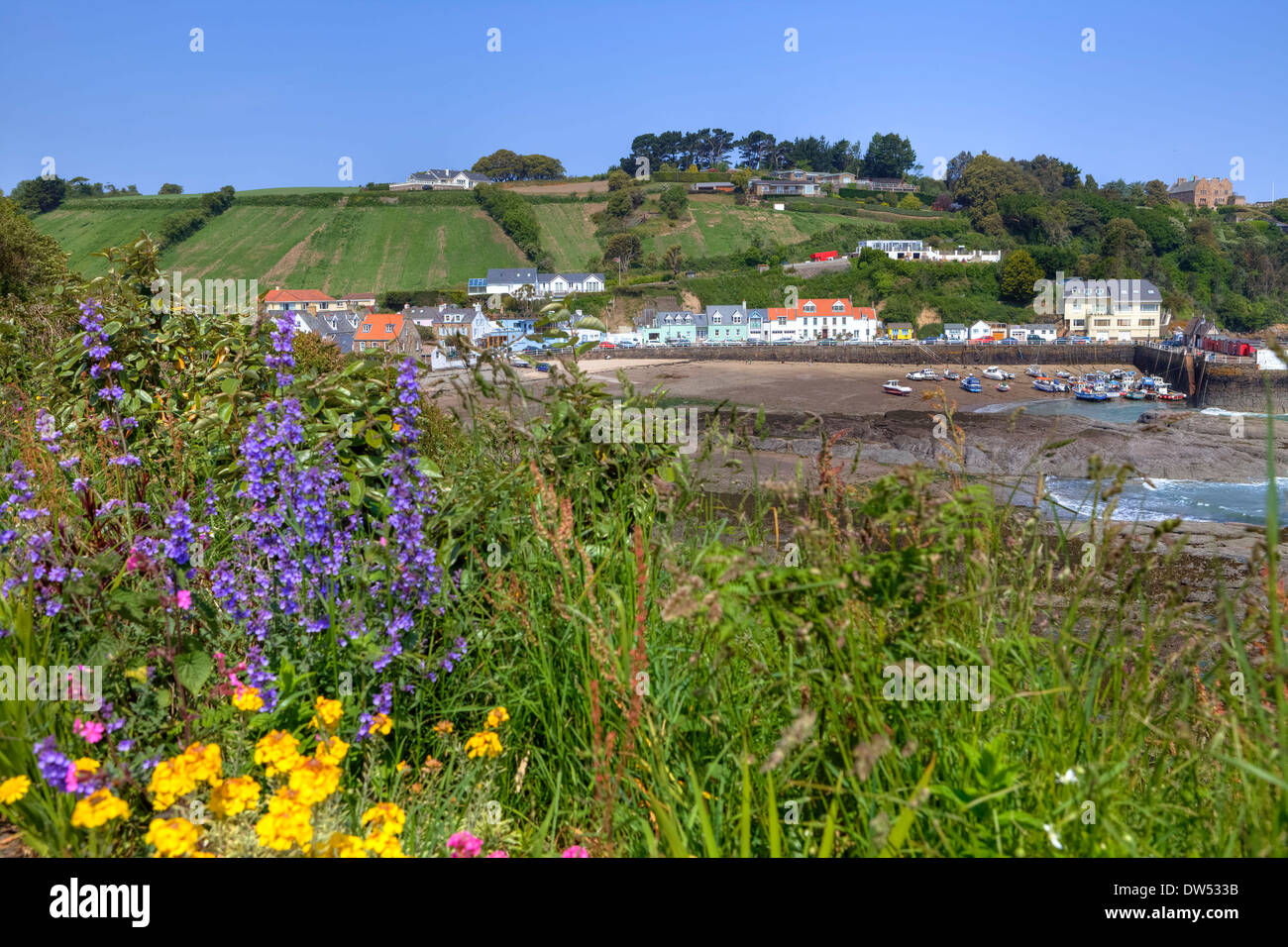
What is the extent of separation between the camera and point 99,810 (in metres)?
1.58

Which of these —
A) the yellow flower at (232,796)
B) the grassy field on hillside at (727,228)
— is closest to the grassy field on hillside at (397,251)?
the grassy field on hillside at (727,228)

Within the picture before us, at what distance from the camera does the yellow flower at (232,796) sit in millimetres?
1679

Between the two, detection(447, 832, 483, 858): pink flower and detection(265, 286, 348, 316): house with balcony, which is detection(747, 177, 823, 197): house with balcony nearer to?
detection(265, 286, 348, 316): house with balcony

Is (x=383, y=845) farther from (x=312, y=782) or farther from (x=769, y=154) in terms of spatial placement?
(x=769, y=154)

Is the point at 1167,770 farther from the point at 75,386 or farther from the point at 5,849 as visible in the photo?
the point at 75,386

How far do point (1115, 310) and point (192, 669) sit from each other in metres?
88.4

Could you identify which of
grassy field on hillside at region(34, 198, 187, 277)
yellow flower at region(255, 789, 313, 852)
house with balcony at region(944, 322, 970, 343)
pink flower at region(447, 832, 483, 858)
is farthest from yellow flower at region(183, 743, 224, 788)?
grassy field on hillside at region(34, 198, 187, 277)

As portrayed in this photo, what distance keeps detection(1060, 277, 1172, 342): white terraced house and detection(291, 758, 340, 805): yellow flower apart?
8466cm

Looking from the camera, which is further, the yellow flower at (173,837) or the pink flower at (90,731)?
the pink flower at (90,731)

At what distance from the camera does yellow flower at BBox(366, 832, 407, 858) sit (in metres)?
1.58

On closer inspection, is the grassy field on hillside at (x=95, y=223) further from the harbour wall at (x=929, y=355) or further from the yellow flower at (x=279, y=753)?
the yellow flower at (x=279, y=753)

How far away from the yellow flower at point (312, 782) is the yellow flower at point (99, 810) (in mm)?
319

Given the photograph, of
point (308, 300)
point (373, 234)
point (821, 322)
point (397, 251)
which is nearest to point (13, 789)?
point (821, 322)
